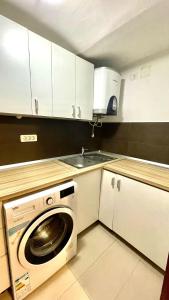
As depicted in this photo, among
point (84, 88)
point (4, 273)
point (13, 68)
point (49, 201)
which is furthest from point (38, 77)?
point (4, 273)

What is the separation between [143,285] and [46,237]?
0.91m

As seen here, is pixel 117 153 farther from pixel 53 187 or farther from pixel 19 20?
pixel 19 20

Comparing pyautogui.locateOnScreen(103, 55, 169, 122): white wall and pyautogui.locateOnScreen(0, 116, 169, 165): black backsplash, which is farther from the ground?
pyautogui.locateOnScreen(103, 55, 169, 122): white wall

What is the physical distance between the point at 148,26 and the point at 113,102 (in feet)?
2.54

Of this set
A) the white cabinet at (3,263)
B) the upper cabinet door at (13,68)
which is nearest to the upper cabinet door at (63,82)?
the upper cabinet door at (13,68)

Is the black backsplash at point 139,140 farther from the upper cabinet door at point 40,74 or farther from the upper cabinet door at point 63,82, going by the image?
the upper cabinet door at point 40,74

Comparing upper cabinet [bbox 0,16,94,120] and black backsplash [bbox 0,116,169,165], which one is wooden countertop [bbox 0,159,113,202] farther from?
upper cabinet [bbox 0,16,94,120]

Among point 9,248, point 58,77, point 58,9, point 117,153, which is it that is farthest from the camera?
point 117,153

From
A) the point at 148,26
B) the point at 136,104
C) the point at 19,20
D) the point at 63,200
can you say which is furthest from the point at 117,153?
the point at 19,20

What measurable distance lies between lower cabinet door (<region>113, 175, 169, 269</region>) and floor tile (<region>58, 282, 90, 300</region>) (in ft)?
2.03

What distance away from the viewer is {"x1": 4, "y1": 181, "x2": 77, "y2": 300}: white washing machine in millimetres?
905

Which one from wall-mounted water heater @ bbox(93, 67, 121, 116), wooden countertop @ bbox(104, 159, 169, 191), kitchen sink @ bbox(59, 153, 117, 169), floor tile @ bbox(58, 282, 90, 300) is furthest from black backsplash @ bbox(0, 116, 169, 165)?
floor tile @ bbox(58, 282, 90, 300)

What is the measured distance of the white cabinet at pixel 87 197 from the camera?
145cm

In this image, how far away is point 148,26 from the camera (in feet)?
3.68
